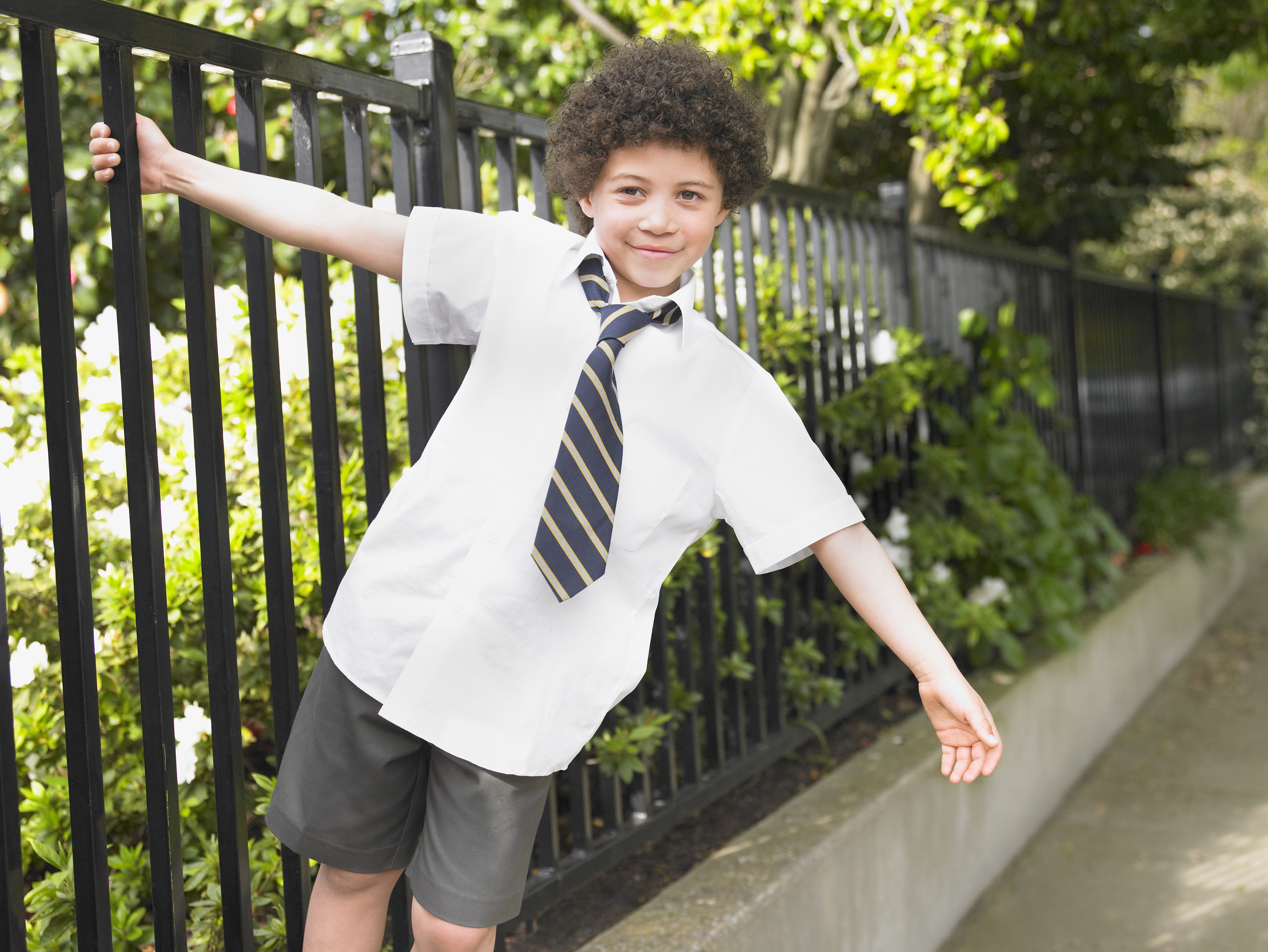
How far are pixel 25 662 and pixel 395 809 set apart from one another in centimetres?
82

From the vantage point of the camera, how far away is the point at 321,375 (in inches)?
71.9

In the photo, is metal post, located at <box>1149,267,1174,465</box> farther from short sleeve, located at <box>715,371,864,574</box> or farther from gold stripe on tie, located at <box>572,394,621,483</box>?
gold stripe on tie, located at <box>572,394,621,483</box>

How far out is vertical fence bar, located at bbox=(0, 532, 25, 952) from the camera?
4.42ft

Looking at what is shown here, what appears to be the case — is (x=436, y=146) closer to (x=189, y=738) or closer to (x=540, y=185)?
(x=540, y=185)

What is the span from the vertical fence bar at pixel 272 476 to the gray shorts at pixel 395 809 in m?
0.16

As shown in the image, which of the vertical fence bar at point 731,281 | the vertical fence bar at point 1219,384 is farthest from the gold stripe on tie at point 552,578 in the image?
the vertical fence bar at point 1219,384

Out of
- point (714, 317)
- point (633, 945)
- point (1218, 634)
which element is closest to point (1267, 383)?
point (1218, 634)

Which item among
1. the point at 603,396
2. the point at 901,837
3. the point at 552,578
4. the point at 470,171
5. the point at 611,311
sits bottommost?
the point at 901,837

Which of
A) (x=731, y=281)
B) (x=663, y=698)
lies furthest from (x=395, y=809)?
(x=731, y=281)

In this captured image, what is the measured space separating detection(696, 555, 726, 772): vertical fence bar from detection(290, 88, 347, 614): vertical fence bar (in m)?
1.10

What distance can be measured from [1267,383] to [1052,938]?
34.1 feet

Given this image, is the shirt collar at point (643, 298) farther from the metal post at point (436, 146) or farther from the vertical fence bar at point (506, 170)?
the vertical fence bar at point (506, 170)

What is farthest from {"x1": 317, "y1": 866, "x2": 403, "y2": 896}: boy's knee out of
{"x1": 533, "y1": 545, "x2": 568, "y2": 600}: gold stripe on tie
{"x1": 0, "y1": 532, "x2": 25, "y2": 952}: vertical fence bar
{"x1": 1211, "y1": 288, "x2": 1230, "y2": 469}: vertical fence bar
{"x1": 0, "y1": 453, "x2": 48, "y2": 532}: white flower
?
{"x1": 1211, "y1": 288, "x2": 1230, "y2": 469}: vertical fence bar

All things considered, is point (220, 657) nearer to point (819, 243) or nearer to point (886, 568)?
point (886, 568)
